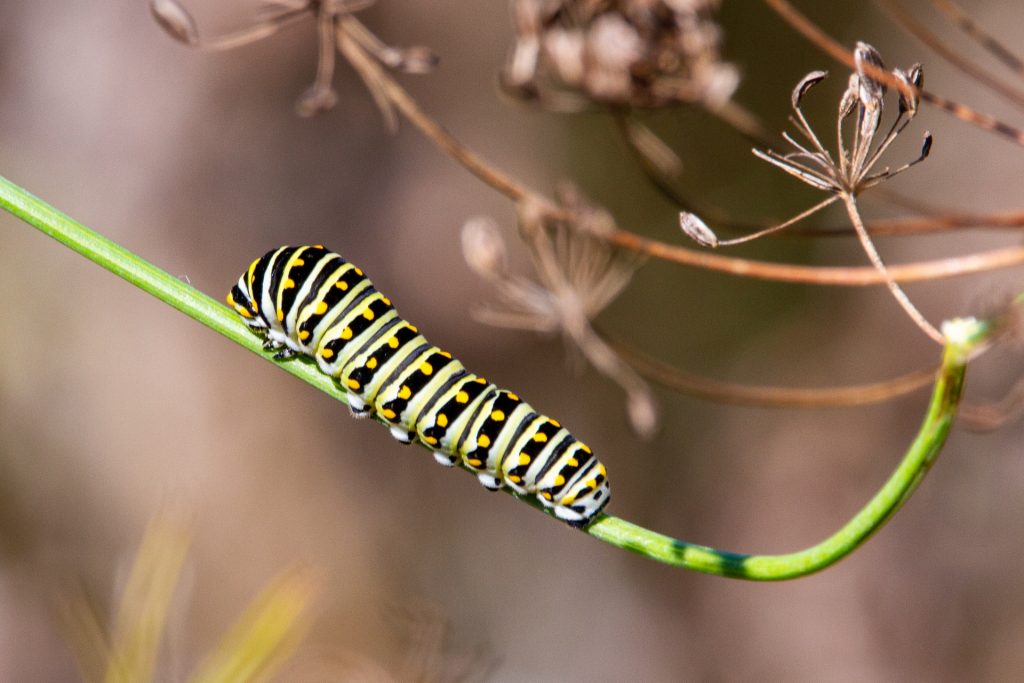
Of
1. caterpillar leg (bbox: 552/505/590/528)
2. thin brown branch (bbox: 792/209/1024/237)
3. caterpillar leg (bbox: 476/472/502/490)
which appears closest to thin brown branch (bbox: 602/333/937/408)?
thin brown branch (bbox: 792/209/1024/237)

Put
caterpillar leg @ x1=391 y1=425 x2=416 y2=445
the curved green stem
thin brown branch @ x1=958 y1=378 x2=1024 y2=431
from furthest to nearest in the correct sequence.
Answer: thin brown branch @ x1=958 y1=378 x2=1024 y2=431 < caterpillar leg @ x1=391 y1=425 x2=416 y2=445 < the curved green stem

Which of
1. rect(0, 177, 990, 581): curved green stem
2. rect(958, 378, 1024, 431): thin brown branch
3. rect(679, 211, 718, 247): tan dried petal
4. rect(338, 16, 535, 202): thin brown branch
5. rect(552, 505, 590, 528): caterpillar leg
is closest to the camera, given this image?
rect(0, 177, 990, 581): curved green stem

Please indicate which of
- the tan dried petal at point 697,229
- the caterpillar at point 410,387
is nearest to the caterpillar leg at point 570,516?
the caterpillar at point 410,387

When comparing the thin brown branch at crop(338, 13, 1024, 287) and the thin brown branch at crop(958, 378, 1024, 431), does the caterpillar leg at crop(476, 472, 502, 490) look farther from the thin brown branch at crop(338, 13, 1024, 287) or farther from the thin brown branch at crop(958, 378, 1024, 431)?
the thin brown branch at crop(958, 378, 1024, 431)

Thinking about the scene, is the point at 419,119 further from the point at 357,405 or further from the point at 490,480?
the point at 490,480

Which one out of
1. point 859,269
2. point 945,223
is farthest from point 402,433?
point 945,223

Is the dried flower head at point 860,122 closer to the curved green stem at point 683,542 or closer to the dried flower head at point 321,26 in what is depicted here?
the curved green stem at point 683,542
